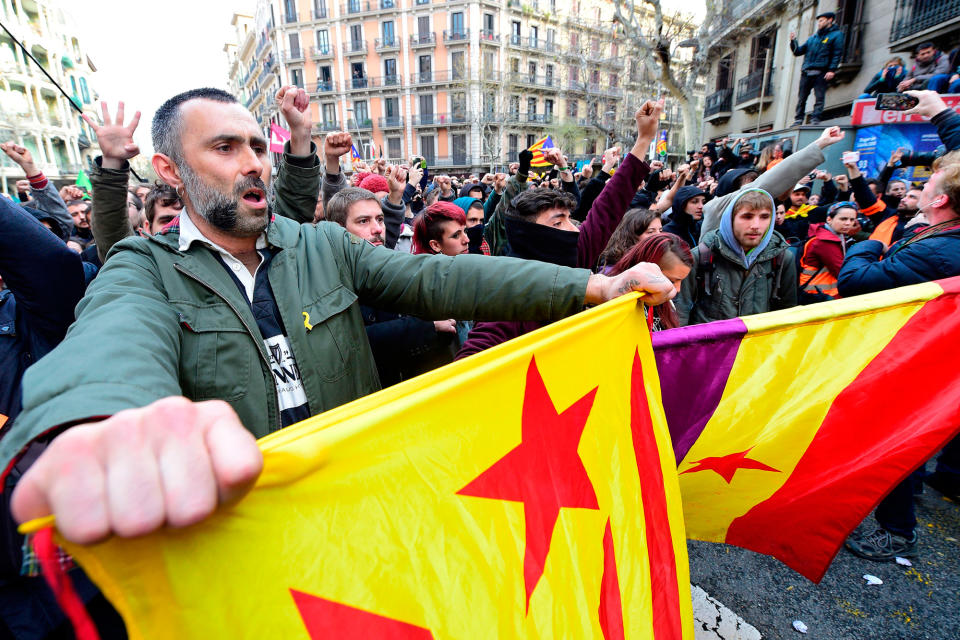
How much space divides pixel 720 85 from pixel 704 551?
2536 centimetres

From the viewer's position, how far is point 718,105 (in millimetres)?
21688

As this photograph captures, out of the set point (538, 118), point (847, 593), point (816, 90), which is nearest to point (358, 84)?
point (538, 118)

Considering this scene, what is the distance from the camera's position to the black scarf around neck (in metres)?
2.40

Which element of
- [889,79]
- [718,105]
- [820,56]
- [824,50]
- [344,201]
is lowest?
[344,201]

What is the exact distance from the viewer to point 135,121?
7.38 feet

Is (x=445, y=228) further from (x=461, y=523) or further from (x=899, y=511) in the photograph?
(x=899, y=511)

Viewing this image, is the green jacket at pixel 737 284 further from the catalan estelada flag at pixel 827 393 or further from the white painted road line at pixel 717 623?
the white painted road line at pixel 717 623

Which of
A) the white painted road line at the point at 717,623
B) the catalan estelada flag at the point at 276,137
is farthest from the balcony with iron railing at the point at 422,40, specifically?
the white painted road line at the point at 717,623

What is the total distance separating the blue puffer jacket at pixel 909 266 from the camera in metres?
2.25

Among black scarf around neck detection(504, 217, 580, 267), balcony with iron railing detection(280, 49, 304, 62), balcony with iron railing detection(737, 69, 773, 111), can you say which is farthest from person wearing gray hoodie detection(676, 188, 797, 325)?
balcony with iron railing detection(280, 49, 304, 62)

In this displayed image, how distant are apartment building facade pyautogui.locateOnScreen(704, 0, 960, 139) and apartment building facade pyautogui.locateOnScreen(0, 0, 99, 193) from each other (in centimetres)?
4187

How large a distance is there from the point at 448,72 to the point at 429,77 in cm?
177

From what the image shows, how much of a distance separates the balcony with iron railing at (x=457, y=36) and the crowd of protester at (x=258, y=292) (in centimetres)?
4395

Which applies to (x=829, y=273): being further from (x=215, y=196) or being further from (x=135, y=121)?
(x=135, y=121)
